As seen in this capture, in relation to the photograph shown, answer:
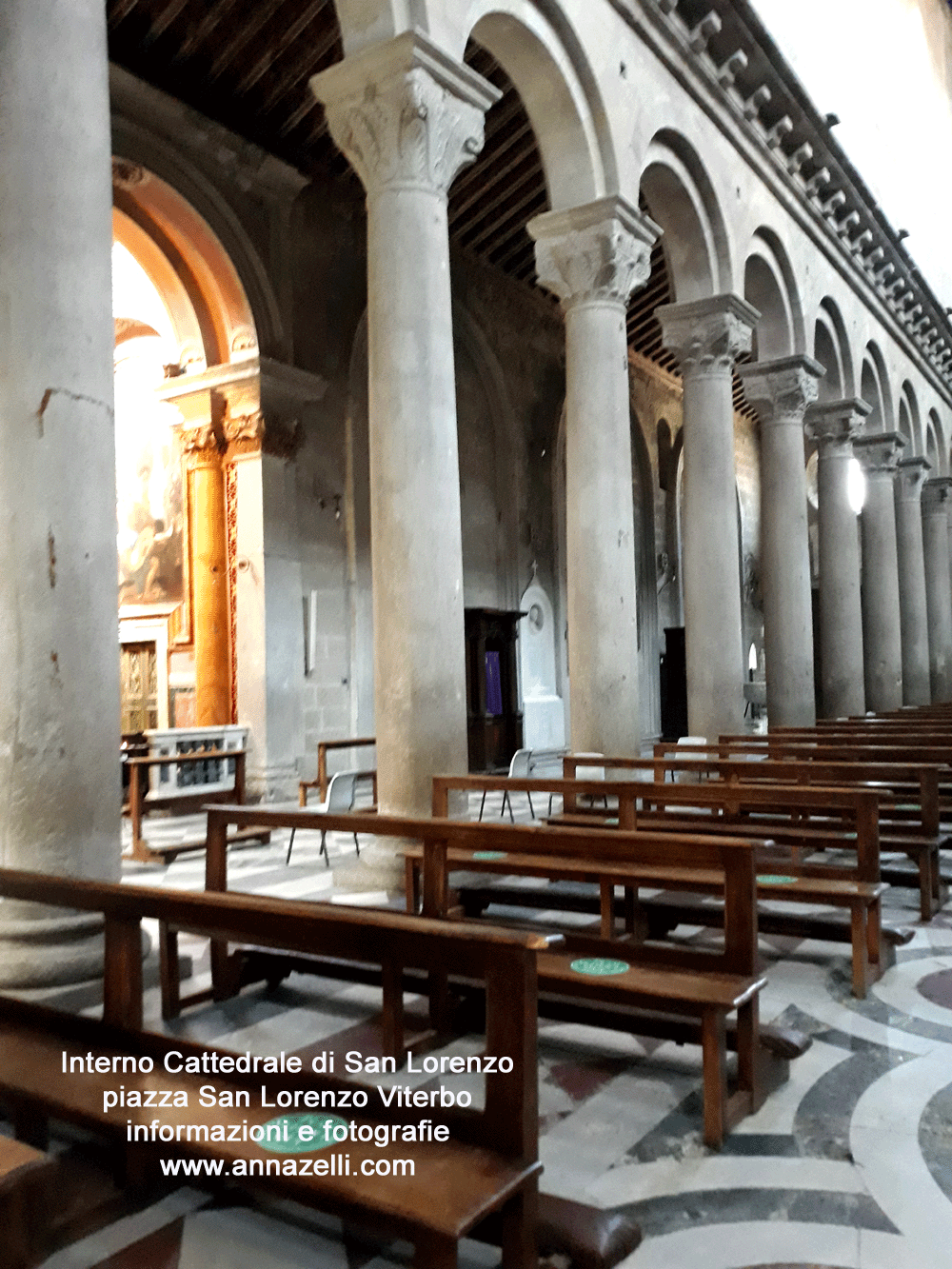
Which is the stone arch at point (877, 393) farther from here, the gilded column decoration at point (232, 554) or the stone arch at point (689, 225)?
the gilded column decoration at point (232, 554)

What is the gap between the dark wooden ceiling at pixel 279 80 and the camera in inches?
364

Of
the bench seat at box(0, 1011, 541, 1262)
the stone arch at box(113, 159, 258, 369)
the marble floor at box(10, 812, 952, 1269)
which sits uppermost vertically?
the stone arch at box(113, 159, 258, 369)

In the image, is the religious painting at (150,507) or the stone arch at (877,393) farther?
the stone arch at (877,393)

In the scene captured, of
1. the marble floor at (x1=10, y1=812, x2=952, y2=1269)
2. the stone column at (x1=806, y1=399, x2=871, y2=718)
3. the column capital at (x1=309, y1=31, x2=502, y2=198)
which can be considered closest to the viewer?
the marble floor at (x1=10, y1=812, x2=952, y2=1269)

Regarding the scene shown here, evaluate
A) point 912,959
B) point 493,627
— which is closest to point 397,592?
point 912,959

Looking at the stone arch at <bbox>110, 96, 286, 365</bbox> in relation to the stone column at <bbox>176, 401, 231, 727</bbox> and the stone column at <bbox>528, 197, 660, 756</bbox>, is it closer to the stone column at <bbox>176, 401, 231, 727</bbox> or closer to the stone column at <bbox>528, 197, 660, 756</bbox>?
the stone column at <bbox>176, 401, 231, 727</bbox>

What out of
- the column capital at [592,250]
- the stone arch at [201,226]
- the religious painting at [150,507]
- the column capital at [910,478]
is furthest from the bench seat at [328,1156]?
the column capital at [910,478]

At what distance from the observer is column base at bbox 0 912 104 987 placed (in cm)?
350

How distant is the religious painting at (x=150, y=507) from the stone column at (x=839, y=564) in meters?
8.87

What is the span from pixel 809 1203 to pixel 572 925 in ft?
8.68

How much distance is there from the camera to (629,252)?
820cm

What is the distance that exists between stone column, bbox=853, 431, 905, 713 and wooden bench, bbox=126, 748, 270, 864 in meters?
11.3

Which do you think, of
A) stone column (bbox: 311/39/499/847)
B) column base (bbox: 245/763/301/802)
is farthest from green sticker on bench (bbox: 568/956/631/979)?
column base (bbox: 245/763/301/802)

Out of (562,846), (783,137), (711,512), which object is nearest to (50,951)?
(562,846)
